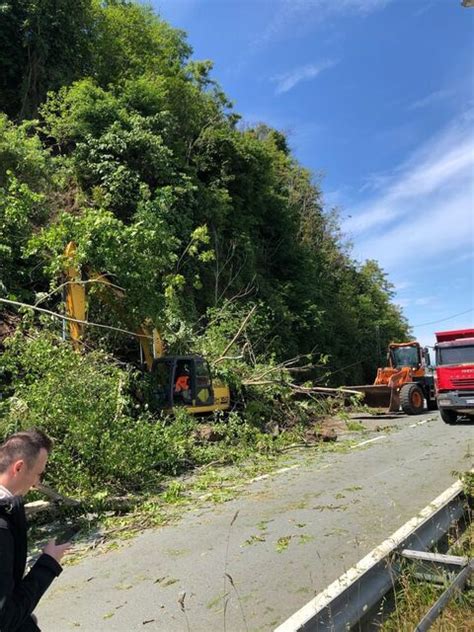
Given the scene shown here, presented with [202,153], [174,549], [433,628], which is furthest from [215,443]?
[202,153]

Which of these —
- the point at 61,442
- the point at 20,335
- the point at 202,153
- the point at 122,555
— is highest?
the point at 202,153

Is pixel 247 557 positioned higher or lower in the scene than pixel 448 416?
lower

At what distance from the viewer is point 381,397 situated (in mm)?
20688

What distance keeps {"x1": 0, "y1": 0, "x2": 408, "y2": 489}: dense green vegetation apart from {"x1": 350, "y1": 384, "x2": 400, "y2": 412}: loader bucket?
1864 mm

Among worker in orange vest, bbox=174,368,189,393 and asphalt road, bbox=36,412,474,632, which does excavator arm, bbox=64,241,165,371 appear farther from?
asphalt road, bbox=36,412,474,632

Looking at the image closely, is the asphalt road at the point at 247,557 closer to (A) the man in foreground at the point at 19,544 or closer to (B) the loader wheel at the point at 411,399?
(A) the man in foreground at the point at 19,544

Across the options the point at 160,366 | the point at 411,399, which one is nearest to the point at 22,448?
the point at 160,366

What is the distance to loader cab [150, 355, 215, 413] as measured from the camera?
13164 millimetres

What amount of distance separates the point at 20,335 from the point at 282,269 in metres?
22.2

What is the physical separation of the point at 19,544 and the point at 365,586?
2.12 meters

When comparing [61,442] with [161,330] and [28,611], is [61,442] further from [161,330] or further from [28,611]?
[28,611]

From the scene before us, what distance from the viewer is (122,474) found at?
29.7ft

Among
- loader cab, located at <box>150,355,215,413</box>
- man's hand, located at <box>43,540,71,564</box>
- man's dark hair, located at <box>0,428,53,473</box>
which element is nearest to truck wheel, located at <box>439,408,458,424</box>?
loader cab, located at <box>150,355,215,413</box>

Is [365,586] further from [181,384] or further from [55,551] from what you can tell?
A: [181,384]
